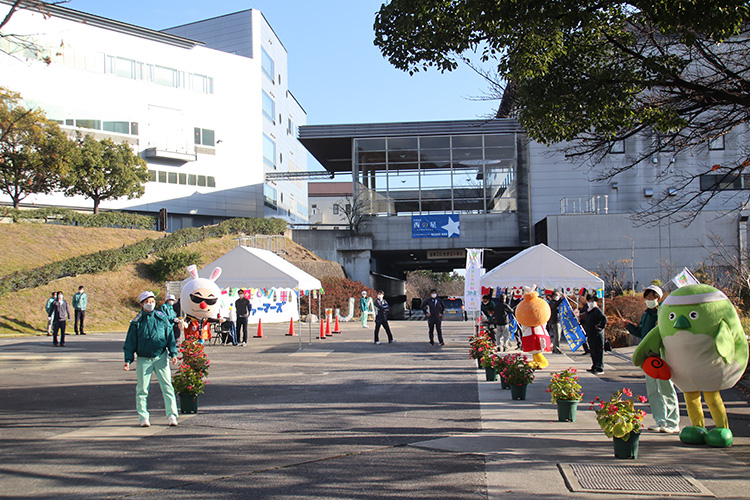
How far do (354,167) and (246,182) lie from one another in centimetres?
1493

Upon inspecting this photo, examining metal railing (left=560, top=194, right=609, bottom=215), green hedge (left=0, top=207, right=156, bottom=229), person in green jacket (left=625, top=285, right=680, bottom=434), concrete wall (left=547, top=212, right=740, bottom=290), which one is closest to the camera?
person in green jacket (left=625, top=285, right=680, bottom=434)

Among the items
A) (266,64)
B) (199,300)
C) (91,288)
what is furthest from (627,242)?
(266,64)

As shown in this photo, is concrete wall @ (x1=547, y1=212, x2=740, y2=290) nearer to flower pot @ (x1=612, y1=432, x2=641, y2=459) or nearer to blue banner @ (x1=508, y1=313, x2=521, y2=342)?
blue banner @ (x1=508, y1=313, x2=521, y2=342)

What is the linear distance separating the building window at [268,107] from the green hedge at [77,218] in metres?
20.1

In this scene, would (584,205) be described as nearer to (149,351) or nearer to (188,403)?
(188,403)

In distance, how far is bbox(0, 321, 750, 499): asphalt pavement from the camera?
611 centimetres

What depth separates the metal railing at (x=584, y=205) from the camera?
41.1 meters

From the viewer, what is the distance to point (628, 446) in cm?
697

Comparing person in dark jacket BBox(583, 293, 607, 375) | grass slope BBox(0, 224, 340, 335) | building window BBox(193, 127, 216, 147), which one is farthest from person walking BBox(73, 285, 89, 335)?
building window BBox(193, 127, 216, 147)

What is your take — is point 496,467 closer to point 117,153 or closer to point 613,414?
point 613,414

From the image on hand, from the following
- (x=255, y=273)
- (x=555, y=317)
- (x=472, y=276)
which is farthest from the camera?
(x=472, y=276)

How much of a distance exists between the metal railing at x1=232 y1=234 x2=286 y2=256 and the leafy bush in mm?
4647

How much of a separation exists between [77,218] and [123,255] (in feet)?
26.7

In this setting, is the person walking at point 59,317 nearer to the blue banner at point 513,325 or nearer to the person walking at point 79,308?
the person walking at point 79,308
